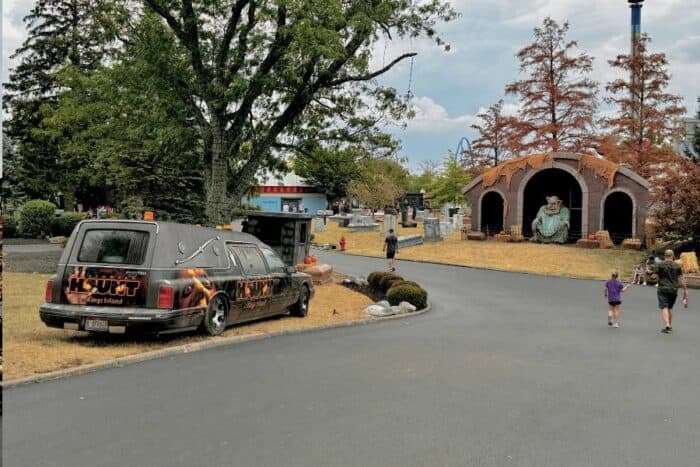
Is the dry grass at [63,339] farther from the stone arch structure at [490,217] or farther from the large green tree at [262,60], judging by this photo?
the stone arch structure at [490,217]

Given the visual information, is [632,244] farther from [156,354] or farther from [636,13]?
[636,13]

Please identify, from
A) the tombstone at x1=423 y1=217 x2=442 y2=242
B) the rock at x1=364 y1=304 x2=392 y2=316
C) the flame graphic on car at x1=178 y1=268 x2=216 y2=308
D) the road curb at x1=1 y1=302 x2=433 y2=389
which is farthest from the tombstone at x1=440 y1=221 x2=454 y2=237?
the flame graphic on car at x1=178 y1=268 x2=216 y2=308

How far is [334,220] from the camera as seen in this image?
61438mm

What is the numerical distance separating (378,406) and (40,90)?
47532mm

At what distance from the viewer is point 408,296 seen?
55.2ft

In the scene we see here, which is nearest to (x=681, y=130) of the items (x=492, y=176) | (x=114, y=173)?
(x=492, y=176)

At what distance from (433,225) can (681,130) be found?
18.2m

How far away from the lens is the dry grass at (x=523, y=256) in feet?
94.5

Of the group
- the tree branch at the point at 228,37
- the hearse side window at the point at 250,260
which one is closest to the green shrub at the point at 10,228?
the tree branch at the point at 228,37

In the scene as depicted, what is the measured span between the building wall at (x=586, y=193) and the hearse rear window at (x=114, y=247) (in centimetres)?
3057

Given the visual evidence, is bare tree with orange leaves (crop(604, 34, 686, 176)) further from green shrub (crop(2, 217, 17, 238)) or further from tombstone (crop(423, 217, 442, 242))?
green shrub (crop(2, 217, 17, 238))

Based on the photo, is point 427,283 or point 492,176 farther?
point 492,176

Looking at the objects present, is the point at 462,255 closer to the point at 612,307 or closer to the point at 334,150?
the point at 334,150

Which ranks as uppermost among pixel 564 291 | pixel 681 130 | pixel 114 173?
pixel 681 130
